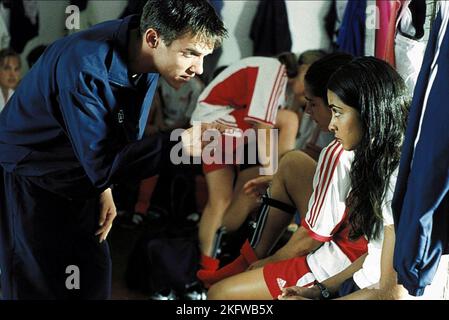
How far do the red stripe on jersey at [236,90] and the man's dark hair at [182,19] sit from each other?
386 mm

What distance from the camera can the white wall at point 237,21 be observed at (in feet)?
4.82

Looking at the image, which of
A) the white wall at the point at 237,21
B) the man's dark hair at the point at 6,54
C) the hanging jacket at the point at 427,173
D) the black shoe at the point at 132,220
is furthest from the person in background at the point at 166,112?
the hanging jacket at the point at 427,173

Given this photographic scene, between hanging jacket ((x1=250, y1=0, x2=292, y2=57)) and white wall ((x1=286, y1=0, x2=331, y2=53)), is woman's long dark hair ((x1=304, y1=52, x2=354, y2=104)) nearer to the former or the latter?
hanging jacket ((x1=250, y1=0, x2=292, y2=57))

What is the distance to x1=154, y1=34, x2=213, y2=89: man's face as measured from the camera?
1233 millimetres

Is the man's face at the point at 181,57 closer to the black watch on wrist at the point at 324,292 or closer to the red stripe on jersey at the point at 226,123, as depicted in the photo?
the red stripe on jersey at the point at 226,123

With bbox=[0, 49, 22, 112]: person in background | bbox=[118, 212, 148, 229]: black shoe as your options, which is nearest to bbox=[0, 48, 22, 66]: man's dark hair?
bbox=[0, 49, 22, 112]: person in background

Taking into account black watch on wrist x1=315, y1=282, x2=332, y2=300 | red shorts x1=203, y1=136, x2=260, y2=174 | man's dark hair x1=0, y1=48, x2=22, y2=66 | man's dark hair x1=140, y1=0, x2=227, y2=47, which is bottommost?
black watch on wrist x1=315, y1=282, x2=332, y2=300

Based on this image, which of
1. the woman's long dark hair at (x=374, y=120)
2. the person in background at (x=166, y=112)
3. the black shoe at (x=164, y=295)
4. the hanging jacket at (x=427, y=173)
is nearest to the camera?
the hanging jacket at (x=427, y=173)

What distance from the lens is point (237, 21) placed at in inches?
66.7

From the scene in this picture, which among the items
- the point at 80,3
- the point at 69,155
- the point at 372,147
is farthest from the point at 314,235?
the point at 80,3

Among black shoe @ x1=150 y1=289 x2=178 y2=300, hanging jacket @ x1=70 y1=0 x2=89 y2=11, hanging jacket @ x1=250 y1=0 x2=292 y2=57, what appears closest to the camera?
hanging jacket @ x1=70 y1=0 x2=89 y2=11

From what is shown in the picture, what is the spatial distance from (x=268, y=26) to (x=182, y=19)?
1.62ft
